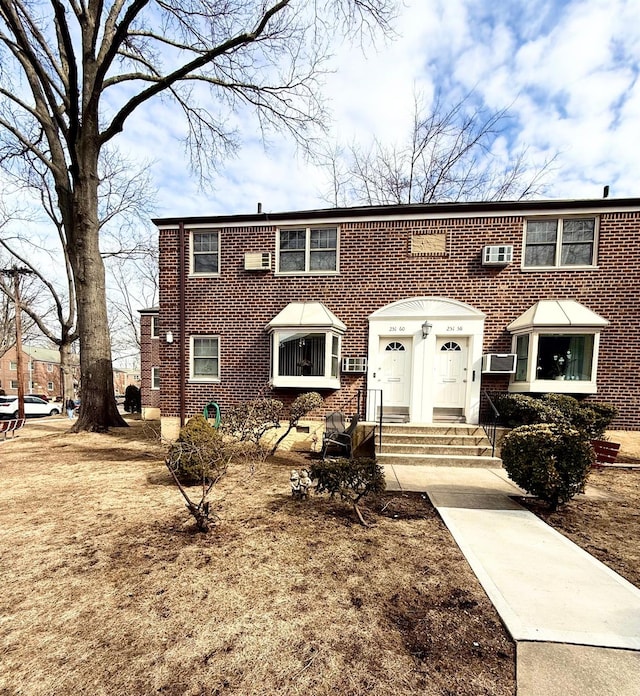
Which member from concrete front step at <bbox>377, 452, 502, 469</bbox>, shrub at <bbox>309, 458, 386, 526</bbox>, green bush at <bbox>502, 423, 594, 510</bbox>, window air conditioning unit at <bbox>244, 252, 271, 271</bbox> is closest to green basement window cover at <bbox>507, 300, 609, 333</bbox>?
concrete front step at <bbox>377, 452, 502, 469</bbox>

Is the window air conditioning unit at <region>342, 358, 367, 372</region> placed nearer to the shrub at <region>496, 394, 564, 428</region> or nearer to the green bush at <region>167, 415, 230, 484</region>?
the shrub at <region>496, 394, 564, 428</region>

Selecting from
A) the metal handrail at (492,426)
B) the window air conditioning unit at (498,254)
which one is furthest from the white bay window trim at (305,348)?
the window air conditioning unit at (498,254)

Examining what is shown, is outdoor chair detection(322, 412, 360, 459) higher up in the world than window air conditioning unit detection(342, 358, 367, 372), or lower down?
lower down

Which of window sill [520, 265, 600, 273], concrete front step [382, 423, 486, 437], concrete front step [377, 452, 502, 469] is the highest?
window sill [520, 265, 600, 273]

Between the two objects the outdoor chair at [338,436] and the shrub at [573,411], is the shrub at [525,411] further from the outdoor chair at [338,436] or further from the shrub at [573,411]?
the outdoor chair at [338,436]

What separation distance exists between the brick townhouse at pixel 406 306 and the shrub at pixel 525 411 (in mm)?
610

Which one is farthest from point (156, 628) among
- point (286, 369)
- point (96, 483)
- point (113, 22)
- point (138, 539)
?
point (113, 22)

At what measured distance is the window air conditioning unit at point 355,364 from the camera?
8594mm

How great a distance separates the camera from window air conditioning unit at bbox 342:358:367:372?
859cm

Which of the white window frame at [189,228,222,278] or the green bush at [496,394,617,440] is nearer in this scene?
the green bush at [496,394,617,440]

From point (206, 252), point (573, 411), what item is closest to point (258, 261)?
point (206, 252)

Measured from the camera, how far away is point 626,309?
797cm

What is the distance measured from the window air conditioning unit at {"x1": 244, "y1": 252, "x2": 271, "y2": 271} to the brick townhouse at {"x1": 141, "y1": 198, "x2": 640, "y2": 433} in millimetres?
51

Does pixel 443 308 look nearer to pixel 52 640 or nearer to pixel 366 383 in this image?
pixel 366 383
